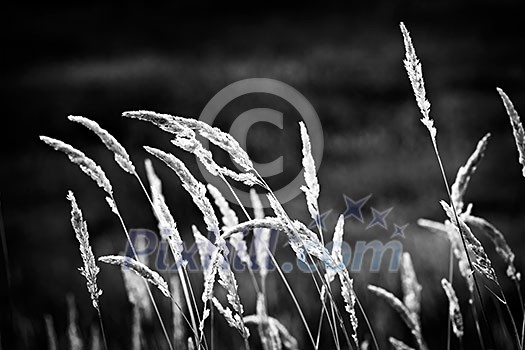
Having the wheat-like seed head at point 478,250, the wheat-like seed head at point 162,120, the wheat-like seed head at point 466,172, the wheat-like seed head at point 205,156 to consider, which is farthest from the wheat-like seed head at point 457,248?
the wheat-like seed head at point 162,120

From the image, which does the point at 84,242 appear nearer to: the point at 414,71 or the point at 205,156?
the point at 205,156

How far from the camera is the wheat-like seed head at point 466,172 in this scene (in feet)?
4.80

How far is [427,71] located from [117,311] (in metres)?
7.86

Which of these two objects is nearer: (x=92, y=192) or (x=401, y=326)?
(x=401, y=326)

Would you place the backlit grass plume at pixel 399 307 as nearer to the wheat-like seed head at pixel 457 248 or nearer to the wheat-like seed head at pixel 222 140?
the wheat-like seed head at pixel 457 248

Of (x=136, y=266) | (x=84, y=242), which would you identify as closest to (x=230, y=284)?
(x=136, y=266)

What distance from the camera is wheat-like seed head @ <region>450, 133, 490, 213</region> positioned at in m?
1.46

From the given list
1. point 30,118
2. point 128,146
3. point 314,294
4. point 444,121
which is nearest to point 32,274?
point 314,294

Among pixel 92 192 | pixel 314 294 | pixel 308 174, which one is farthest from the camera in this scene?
pixel 92 192

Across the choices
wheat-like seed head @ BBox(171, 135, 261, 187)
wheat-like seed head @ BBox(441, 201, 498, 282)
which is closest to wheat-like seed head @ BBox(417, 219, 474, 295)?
wheat-like seed head @ BBox(441, 201, 498, 282)

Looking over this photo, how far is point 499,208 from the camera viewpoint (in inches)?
255

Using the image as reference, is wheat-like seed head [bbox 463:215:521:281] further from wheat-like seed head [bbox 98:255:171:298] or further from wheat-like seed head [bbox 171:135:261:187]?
wheat-like seed head [bbox 98:255:171:298]

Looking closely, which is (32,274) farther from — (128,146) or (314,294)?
(128,146)

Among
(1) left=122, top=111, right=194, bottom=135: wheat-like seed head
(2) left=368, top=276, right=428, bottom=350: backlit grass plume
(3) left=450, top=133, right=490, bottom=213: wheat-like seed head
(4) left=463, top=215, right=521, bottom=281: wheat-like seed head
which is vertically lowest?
(2) left=368, top=276, right=428, bottom=350: backlit grass plume
